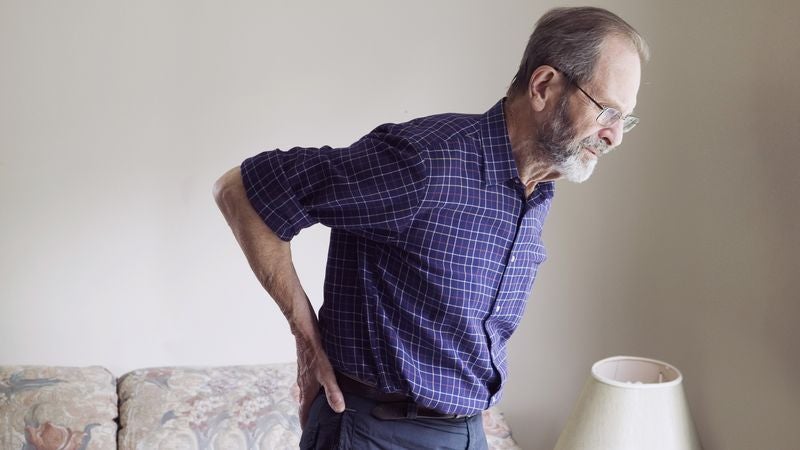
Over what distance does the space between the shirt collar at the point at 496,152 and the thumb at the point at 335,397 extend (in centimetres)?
38

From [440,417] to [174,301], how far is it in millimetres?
1259

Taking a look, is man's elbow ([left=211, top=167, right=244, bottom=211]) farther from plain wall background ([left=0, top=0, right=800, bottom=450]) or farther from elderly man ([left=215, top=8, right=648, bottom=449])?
plain wall background ([left=0, top=0, right=800, bottom=450])

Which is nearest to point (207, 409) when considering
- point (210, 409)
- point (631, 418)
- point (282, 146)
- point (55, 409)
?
point (210, 409)

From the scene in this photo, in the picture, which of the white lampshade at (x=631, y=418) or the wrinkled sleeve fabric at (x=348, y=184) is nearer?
the wrinkled sleeve fabric at (x=348, y=184)

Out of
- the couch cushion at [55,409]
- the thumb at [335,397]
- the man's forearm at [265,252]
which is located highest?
the man's forearm at [265,252]

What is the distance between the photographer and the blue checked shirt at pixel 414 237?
3.75 feet

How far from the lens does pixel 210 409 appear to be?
2092mm

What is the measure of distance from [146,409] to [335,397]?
1.03m

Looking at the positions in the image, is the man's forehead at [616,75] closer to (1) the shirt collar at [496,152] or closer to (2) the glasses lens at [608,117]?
(2) the glasses lens at [608,117]

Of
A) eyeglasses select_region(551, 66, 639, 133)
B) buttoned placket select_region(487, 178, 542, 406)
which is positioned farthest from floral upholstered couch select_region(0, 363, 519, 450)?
eyeglasses select_region(551, 66, 639, 133)

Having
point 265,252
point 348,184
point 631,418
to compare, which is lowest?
point 631,418

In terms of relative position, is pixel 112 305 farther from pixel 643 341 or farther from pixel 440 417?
pixel 643 341

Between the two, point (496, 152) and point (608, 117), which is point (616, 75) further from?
point (496, 152)

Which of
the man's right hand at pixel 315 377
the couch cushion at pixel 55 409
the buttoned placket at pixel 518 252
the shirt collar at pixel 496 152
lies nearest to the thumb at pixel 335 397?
the man's right hand at pixel 315 377
